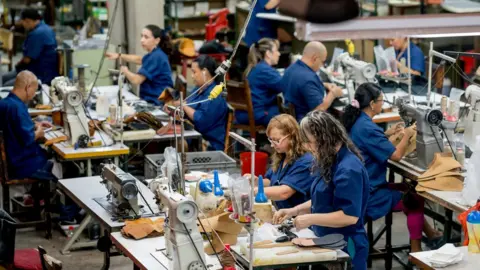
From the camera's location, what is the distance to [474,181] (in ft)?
17.5

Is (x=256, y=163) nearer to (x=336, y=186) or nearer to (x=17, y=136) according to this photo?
(x=17, y=136)

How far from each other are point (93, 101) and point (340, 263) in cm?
428

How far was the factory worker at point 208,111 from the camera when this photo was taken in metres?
7.54

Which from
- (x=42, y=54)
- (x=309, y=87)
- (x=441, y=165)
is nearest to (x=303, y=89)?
(x=309, y=87)

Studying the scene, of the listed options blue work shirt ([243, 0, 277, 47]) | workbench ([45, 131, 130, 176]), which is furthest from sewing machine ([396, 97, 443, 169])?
blue work shirt ([243, 0, 277, 47])

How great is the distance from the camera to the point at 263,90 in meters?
8.55

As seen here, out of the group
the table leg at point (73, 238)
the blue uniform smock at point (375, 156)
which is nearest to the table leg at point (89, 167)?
the table leg at point (73, 238)

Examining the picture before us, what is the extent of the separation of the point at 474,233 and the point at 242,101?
3.89m

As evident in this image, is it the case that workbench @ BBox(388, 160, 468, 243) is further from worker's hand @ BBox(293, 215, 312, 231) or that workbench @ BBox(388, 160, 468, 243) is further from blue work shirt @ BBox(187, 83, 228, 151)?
blue work shirt @ BBox(187, 83, 228, 151)

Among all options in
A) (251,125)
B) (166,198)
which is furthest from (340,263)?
(251,125)

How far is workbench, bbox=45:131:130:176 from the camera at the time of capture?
6.80m

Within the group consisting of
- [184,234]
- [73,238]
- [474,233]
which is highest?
[184,234]

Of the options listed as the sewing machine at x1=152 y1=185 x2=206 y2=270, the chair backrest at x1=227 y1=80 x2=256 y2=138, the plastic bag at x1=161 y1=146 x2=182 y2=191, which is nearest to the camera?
the sewing machine at x1=152 y1=185 x2=206 y2=270

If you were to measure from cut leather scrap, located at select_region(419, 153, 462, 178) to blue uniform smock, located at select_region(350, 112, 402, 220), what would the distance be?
1.07 feet
